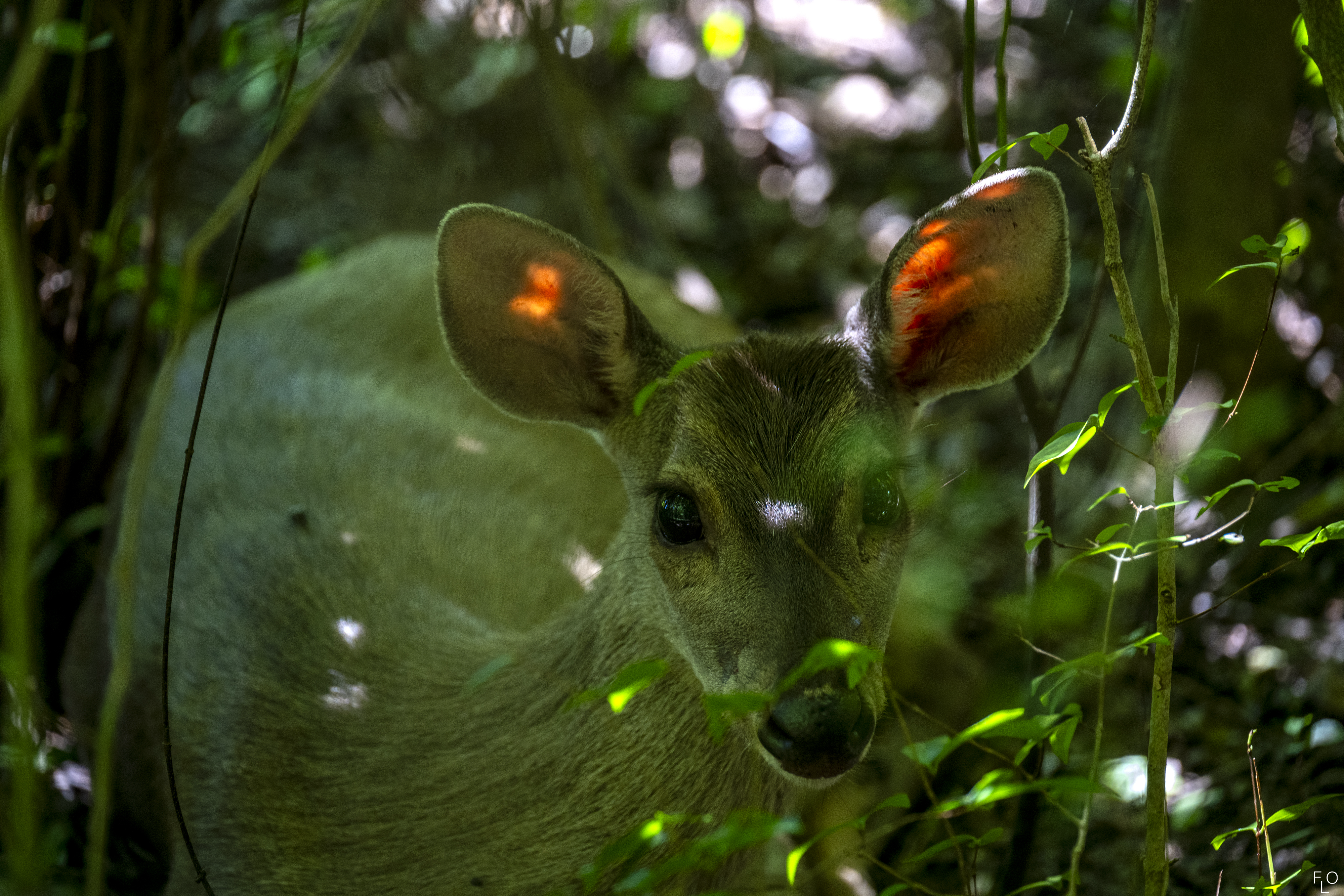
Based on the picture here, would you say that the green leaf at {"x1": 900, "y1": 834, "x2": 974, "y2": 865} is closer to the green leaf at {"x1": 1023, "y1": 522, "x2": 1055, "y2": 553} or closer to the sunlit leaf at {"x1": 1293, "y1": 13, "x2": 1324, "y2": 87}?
the green leaf at {"x1": 1023, "y1": 522, "x2": 1055, "y2": 553}

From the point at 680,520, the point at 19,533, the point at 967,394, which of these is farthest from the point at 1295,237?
the point at 19,533

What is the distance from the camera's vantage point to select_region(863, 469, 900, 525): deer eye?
2.44 meters

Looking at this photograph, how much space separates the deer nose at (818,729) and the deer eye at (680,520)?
20.1 inches

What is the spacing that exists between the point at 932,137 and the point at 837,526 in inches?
183

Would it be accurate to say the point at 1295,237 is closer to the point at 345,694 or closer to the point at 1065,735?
the point at 1065,735

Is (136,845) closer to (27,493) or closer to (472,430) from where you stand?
(472,430)

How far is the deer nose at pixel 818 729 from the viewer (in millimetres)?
2002

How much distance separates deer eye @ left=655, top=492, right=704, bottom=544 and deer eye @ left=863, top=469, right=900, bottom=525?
0.36 metres

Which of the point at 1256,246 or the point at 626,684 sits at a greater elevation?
the point at 1256,246

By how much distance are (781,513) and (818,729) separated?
1.62ft

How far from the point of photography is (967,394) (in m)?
5.21

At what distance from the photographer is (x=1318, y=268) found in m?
4.45

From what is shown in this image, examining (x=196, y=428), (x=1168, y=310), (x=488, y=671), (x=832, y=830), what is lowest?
(x=488, y=671)

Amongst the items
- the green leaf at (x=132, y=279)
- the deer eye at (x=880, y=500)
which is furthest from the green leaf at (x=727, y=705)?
the green leaf at (x=132, y=279)
